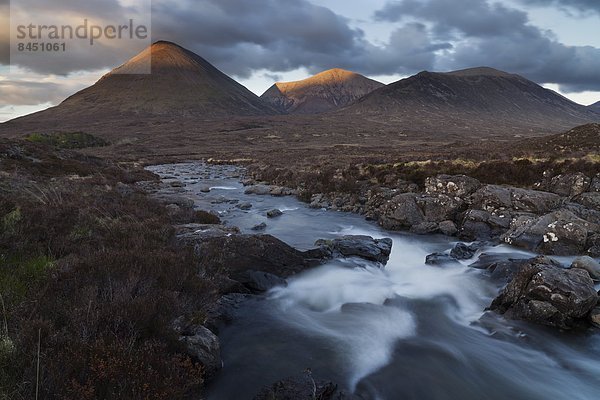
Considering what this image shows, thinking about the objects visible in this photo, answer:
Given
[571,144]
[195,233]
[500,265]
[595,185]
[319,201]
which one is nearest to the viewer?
[195,233]

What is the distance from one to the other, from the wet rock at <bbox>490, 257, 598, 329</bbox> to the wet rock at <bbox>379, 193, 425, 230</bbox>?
9638 mm

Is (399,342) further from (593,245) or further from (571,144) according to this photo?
(571,144)

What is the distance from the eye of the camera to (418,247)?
16641 mm

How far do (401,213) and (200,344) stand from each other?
15257 mm

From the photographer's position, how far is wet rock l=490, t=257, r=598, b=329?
30.6 ft

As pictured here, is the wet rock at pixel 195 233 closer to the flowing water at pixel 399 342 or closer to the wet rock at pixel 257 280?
the wet rock at pixel 257 280

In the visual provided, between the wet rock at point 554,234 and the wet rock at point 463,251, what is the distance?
1.80 meters

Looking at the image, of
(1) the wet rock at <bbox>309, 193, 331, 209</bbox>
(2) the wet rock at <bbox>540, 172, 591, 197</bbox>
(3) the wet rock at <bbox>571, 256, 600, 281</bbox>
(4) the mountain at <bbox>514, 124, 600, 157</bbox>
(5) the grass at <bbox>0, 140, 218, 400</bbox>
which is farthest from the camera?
(4) the mountain at <bbox>514, 124, 600, 157</bbox>

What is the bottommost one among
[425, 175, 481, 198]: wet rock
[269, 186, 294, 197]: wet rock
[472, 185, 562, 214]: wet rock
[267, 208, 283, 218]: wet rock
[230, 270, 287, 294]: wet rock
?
[230, 270, 287, 294]: wet rock

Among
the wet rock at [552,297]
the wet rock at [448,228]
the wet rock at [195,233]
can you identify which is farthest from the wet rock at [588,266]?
the wet rock at [195,233]

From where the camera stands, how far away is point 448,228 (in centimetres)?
1859

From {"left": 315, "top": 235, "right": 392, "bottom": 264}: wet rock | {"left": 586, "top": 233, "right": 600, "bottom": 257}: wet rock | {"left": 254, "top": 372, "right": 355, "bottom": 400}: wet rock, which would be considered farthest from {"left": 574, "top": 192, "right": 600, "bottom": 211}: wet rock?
{"left": 254, "top": 372, "right": 355, "bottom": 400}: wet rock

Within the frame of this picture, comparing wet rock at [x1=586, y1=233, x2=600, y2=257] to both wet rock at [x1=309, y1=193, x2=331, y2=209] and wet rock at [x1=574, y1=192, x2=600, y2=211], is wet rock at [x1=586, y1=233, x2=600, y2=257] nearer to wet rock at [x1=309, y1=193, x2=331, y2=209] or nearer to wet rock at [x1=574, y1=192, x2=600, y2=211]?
wet rock at [x1=574, y1=192, x2=600, y2=211]

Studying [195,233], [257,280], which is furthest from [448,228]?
[195,233]
